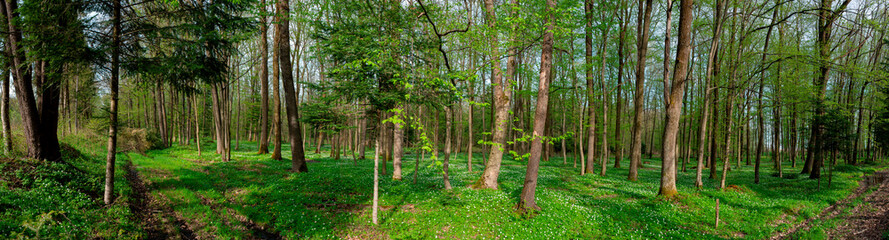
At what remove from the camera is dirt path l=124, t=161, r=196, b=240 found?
6875 mm

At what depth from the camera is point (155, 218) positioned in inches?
300

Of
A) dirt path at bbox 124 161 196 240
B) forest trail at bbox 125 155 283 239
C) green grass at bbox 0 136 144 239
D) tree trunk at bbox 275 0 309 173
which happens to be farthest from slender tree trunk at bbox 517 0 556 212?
tree trunk at bbox 275 0 309 173

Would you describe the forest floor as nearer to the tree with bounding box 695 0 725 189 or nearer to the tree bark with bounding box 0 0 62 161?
the tree with bounding box 695 0 725 189

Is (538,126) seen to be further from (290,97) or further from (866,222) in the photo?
(290,97)

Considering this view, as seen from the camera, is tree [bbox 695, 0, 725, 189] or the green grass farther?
tree [bbox 695, 0, 725, 189]

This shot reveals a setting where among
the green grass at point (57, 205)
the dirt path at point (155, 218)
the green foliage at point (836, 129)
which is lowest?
the dirt path at point (155, 218)

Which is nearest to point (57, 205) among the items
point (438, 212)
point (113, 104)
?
point (113, 104)

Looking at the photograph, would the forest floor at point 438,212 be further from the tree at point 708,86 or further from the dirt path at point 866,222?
the tree at point 708,86

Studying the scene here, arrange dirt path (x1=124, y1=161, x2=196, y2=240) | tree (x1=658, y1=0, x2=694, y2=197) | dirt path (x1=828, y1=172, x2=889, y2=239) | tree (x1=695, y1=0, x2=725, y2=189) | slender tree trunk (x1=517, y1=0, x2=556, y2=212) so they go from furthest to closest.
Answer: tree (x1=695, y1=0, x2=725, y2=189), tree (x1=658, y1=0, x2=694, y2=197), slender tree trunk (x1=517, y1=0, x2=556, y2=212), dirt path (x1=828, y1=172, x2=889, y2=239), dirt path (x1=124, y1=161, x2=196, y2=240)

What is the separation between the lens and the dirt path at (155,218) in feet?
22.6

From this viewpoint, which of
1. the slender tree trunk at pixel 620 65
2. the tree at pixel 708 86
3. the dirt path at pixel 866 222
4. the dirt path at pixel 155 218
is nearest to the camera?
the dirt path at pixel 155 218

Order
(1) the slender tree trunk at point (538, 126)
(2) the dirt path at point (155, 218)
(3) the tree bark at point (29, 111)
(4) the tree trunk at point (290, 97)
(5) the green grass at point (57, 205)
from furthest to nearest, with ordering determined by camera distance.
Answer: (4) the tree trunk at point (290, 97), (3) the tree bark at point (29, 111), (1) the slender tree trunk at point (538, 126), (2) the dirt path at point (155, 218), (5) the green grass at point (57, 205)

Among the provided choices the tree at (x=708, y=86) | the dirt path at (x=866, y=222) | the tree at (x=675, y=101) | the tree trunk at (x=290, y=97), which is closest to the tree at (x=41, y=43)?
the tree trunk at (x=290, y=97)

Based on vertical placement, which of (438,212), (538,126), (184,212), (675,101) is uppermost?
(675,101)
